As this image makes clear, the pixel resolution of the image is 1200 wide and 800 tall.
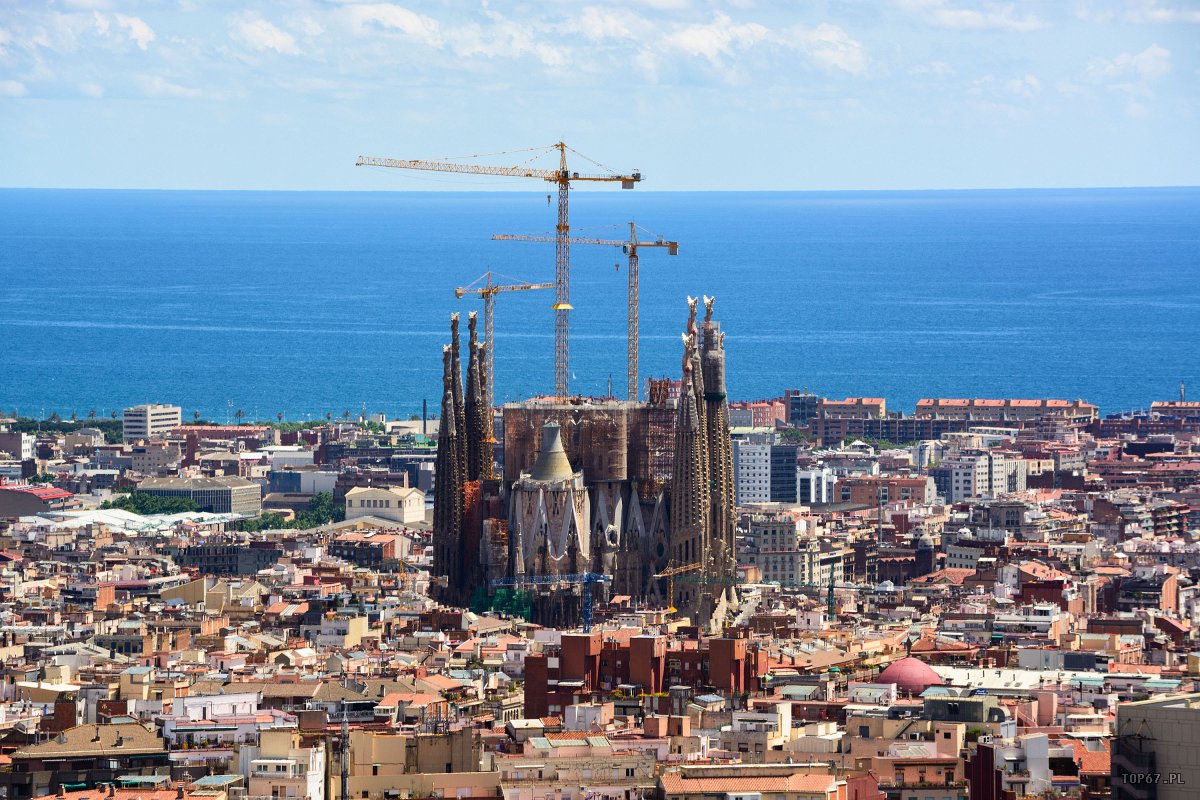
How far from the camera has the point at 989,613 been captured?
66188 millimetres

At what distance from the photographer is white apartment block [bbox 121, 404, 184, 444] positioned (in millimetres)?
129125

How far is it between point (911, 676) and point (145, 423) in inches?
3265

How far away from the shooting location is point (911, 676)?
49625 mm

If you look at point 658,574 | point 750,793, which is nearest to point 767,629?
point 658,574

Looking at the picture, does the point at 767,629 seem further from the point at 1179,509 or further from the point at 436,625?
the point at 1179,509

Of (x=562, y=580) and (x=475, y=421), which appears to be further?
(x=475, y=421)

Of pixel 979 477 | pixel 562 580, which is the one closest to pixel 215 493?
pixel 979 477

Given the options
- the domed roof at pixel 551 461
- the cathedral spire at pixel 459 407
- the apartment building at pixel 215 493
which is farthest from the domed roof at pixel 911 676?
the apartment building at pixel 215 493

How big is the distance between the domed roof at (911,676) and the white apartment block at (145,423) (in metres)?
79.2

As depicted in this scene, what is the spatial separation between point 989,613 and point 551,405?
16.3m

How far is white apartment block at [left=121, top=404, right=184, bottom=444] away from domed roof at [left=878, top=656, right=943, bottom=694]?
79.2 m

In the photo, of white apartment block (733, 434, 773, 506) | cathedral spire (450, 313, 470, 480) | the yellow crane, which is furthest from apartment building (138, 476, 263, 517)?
the yellow crane

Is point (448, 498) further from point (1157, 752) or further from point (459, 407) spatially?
point (1157, 752)

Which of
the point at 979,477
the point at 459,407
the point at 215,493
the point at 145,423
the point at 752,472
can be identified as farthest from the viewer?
the point at 145,423
